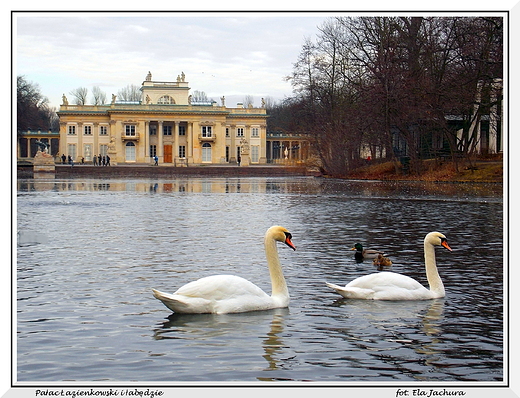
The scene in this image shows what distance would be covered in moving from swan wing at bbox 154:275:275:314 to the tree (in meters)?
63.0

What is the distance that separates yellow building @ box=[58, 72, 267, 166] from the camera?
391 ft

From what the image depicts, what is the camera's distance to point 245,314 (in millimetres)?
9398

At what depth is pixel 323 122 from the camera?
60875mm

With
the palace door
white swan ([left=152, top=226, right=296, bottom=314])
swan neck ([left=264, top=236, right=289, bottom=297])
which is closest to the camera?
white swan ([left=152, top=226, right=296, bottom=314])

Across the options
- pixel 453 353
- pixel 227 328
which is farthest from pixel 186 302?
pixel 453 353

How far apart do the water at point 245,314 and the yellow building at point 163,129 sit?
99.4 metres

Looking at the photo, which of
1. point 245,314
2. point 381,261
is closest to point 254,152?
point 381,261

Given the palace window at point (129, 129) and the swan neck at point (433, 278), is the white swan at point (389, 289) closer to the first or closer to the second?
the swan neck at point (433, 278)

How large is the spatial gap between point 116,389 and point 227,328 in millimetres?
2789

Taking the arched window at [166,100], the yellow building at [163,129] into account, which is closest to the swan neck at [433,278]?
the yellow building at [163,129]

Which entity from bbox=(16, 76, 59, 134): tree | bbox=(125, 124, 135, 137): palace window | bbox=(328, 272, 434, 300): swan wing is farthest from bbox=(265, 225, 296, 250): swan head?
bbox=(125, 124, 135, 137): palace window

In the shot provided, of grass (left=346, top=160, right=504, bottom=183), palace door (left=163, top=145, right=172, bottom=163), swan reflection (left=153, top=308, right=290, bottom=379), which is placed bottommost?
swan reflection (left=153, top=308, right=290, bottom=379)

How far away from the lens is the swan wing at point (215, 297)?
9.20 metres

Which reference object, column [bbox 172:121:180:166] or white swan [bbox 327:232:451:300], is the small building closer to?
column [bbox 172:121:180:166]
